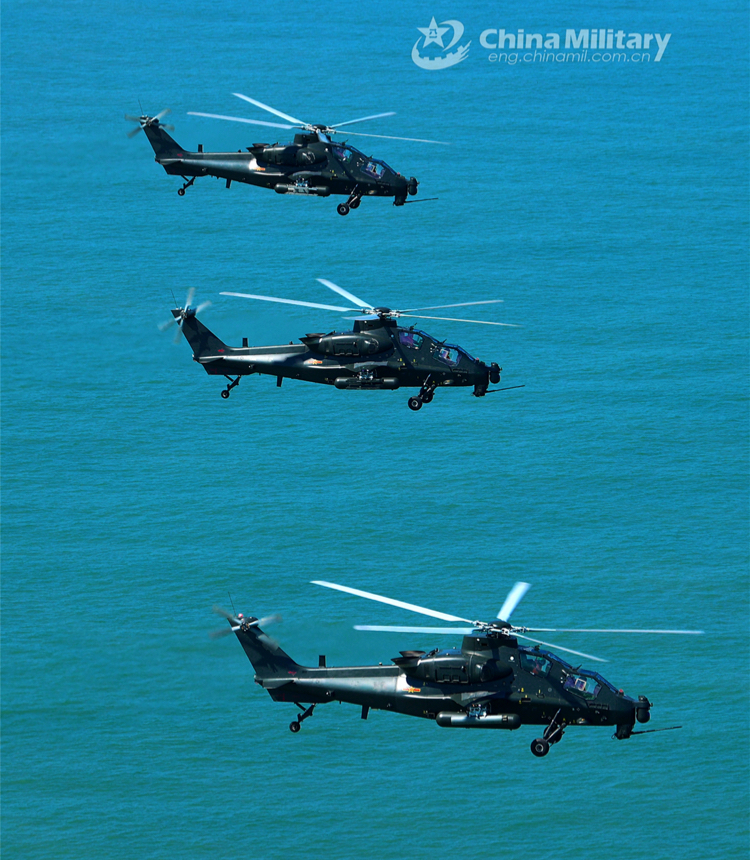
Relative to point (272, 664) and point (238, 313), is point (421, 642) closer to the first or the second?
point (238, 313)

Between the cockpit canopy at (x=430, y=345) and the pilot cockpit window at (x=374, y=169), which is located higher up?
the pilot cockpit window at (x=374, y=169)

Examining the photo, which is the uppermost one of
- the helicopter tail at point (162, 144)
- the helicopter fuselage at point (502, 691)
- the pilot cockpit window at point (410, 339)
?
the helicopter tail at point (162, 144)

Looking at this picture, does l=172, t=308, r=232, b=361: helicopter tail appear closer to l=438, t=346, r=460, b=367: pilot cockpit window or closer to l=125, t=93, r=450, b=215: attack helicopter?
l=125, t=93, r=450, b=215: attack helicopter

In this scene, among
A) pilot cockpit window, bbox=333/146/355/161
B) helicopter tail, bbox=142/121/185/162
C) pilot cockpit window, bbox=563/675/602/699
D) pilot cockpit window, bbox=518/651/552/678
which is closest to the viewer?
pilot cockpit window, bbox=518/651/552/678

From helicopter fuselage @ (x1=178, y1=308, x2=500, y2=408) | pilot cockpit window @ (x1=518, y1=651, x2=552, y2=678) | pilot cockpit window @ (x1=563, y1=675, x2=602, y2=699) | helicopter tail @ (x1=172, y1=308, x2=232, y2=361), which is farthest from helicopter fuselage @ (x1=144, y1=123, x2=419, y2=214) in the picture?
Answer: pilot cockpit window @ (x1=563, y1=675, x2=602, y2=699)

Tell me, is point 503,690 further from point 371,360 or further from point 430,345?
point 430,345

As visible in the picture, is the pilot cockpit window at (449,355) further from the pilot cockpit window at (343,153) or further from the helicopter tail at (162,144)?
the helicopter tail at (162,144)

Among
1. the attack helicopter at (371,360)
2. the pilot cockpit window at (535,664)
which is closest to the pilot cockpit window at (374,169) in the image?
the attack helicopter at (371,360)

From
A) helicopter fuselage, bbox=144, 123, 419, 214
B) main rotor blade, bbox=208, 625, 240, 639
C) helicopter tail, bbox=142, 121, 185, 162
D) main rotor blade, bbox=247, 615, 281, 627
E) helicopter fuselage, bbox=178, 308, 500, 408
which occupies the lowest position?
main rotor blade, bbox=208, 625, 240, 639

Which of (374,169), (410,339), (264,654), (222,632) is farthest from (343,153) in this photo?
(222,632)
